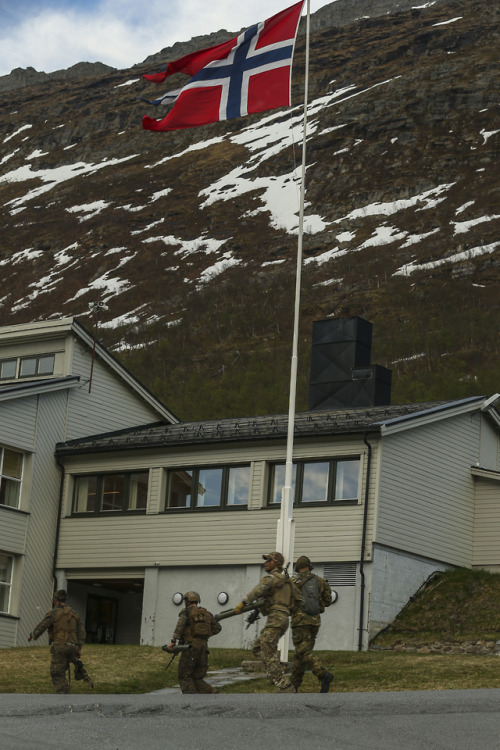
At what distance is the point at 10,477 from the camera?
34000 mm

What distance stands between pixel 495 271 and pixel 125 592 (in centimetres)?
9012

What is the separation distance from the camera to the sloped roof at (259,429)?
30.9 metres

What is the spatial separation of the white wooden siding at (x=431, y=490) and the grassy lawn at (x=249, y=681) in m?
4.67

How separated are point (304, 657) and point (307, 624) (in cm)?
70

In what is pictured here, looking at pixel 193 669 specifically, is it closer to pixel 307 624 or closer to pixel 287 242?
pixel 307 624

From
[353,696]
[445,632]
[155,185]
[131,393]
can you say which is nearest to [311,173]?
[155,185]

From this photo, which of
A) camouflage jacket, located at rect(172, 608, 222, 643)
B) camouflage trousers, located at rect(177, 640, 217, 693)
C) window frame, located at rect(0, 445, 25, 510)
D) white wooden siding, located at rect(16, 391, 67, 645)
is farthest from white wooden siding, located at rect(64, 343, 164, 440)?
camouflage trousers, located at rect(177, 640, 217, 693)

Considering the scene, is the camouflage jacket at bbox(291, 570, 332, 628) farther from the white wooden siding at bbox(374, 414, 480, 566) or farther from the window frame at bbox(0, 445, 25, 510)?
the window frame at bbox(0, 445, 25, 510)

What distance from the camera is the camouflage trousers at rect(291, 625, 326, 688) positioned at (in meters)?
17.4

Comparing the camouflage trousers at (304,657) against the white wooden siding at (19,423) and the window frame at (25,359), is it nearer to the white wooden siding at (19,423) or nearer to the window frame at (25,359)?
the white wooden siding at (19,423)

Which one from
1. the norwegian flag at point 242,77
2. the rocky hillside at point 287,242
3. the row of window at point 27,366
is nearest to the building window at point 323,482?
the row of window at point 27,366

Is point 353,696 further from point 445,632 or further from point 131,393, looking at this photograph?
point 131,393

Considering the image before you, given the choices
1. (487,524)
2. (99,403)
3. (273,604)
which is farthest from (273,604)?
(99,403)

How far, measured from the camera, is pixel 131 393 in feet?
127
